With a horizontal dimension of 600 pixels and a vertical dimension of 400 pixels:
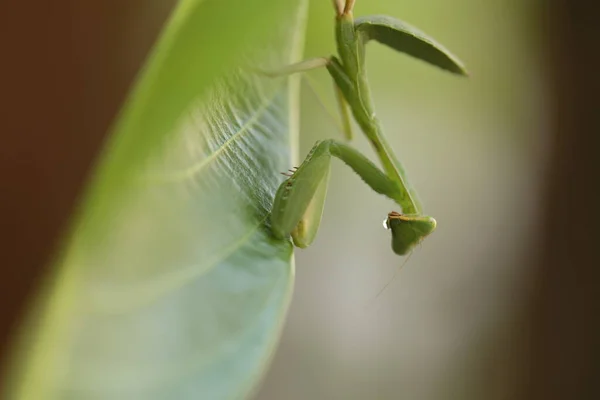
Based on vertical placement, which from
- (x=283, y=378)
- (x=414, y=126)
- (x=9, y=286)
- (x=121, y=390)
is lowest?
(x=283, y=378)

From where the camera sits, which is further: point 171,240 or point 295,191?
point 295,191

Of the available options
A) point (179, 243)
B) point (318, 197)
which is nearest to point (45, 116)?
point (318, 197)

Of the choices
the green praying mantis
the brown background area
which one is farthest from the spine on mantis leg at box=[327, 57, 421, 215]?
the brown background area

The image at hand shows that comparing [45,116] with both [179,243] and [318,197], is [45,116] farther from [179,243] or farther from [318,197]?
[179,243]

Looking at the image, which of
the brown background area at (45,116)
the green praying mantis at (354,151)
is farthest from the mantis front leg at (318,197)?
the brown background area at (45,116)

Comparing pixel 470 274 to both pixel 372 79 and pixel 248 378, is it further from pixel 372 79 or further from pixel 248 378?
pixel 248 378

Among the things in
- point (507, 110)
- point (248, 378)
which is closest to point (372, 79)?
point (507, 110)

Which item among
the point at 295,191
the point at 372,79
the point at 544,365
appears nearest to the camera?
the point at 295,191
